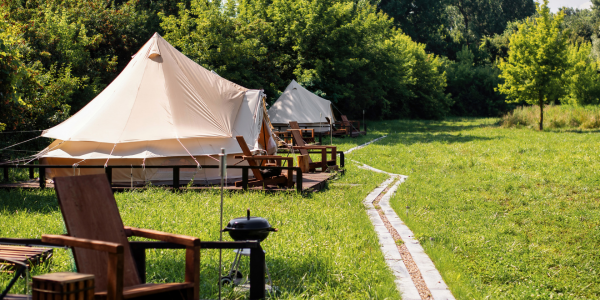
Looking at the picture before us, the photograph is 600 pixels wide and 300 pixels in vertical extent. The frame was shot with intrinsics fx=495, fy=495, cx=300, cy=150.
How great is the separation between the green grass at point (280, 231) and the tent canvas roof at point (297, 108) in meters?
17.2

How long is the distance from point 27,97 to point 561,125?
3022cm

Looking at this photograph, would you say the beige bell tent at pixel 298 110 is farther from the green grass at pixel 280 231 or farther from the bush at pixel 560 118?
the green grass at pixel 280 231

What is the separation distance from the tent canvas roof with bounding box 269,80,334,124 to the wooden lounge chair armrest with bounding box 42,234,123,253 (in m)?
24.3

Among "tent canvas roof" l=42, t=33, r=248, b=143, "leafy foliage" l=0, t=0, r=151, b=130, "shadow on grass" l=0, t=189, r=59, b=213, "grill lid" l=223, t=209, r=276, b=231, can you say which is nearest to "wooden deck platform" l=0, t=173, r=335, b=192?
"shadow on grass" l=0, t=189, r=59, b=213

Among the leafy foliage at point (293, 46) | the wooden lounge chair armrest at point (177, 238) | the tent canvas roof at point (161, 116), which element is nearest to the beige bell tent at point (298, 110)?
the leafy foliage at point (293, 46)

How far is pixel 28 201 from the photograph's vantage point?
892 cm

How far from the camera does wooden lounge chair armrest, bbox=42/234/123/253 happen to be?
3.01 metres

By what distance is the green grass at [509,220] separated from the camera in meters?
5.45

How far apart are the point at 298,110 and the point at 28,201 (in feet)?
66.3

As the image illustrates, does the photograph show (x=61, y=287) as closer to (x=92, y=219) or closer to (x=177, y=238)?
(x=177, y=238)

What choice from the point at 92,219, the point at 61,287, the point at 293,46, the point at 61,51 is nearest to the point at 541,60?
the point at 293,46

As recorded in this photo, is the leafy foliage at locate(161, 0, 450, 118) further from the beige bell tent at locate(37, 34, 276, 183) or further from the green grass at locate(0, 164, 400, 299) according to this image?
the green grass at locate(0, 164, 400, 299)

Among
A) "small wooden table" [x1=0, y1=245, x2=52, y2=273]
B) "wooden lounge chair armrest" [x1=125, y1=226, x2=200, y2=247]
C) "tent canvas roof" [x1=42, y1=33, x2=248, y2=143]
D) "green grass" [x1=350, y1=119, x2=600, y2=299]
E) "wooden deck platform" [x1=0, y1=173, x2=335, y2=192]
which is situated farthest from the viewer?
"tent canvas roof" [x1=42, y1=33, x2=248, y2=143]

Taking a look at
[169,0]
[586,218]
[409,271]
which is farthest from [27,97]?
[169,0]
